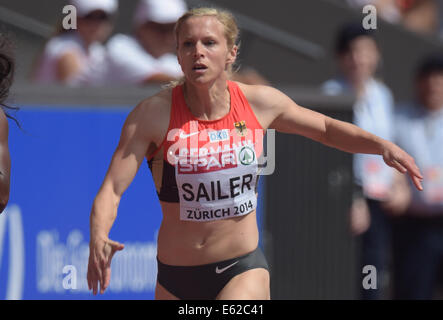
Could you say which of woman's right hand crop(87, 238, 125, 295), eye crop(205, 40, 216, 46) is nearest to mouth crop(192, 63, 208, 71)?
eye crop(205, 40, 216, 46)

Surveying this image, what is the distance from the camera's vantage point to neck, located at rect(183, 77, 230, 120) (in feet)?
17.3

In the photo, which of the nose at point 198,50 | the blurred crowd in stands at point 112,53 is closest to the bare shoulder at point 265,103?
the nose at point 198,50

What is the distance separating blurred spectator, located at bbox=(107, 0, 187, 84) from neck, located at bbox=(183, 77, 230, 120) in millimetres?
2671

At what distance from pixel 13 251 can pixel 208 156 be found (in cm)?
280

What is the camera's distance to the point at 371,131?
8141mm

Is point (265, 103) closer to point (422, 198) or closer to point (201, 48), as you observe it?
point (201, 48)

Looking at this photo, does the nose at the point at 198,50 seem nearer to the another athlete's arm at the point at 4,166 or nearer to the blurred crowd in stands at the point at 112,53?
the another athlete's arm at the point at 4,166

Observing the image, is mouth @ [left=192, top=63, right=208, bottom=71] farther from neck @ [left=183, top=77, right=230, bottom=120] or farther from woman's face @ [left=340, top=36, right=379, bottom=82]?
woman's face @ [left=340, top=36, right=379, bottom=82]

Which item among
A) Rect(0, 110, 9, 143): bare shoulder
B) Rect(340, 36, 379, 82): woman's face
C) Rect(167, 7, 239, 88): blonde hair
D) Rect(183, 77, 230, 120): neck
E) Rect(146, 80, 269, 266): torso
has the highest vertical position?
Rect(340, 36, 379, 82): woman's face

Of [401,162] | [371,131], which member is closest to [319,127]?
[401,162]

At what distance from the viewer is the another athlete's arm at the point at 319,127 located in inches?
210

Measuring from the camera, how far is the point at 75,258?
24.1ft
